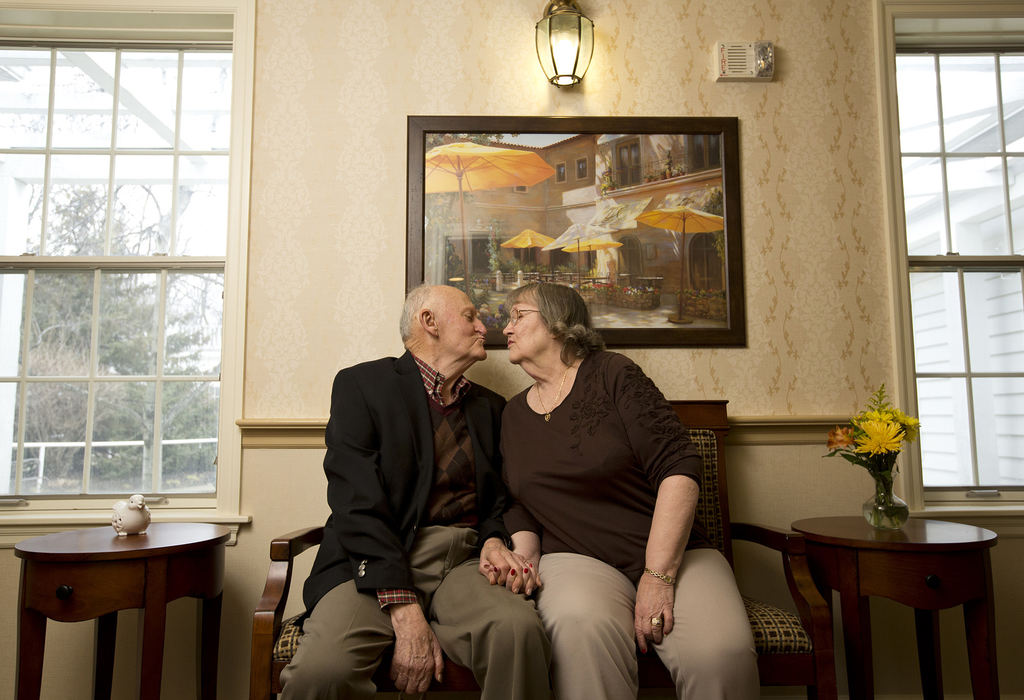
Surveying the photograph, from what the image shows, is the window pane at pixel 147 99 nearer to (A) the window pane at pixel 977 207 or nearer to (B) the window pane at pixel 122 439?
(B) the window pane at pixel 122 439

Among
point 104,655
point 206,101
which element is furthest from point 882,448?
point 206,101

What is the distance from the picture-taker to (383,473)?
75.9 inches

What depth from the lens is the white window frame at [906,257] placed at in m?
2.54

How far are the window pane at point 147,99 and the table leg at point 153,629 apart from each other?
73.6 inches

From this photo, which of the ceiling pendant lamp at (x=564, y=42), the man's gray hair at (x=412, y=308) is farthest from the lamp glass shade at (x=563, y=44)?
the man's gray hair at (x=412, y=308)

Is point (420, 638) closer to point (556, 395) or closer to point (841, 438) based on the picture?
point (556, 395)

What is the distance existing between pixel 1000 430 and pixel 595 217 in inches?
78.7

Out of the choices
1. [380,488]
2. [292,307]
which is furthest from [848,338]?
[292,307]

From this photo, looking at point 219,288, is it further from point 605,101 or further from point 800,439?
point 800,439

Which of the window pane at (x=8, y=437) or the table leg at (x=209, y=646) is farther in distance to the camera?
the window pane at (x=8, y=437)

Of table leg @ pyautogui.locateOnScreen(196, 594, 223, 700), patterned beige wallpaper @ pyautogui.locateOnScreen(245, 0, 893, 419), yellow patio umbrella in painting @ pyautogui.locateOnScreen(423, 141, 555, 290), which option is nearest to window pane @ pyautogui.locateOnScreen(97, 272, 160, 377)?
patterned beige wallpaper @ pyautogui.locateOnScreen(245, 0, 893, 419)

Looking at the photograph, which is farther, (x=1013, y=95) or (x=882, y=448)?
(x=1013, y=95)

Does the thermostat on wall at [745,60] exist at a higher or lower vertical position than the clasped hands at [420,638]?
higher

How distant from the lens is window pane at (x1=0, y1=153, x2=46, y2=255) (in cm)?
271
